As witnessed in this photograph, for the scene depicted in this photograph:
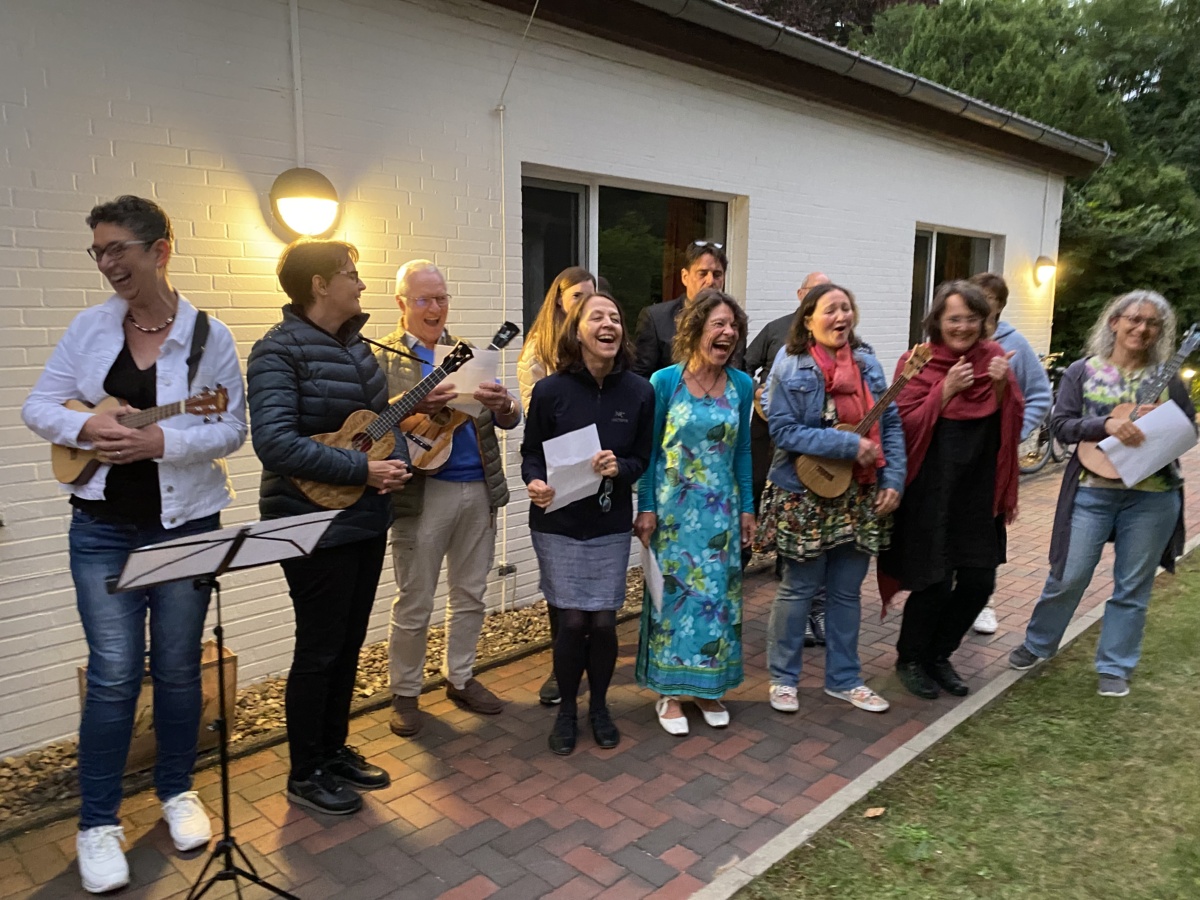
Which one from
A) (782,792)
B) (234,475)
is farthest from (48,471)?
(782,792)

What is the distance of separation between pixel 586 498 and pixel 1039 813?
2.17 m

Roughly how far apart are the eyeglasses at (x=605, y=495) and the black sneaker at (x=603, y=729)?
95 cm

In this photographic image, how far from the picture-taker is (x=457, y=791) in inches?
137

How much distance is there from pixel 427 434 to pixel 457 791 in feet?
4.89

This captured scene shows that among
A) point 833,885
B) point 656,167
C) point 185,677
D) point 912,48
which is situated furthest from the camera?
point 912,48

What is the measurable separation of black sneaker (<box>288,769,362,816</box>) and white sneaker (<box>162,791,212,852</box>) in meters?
0.33

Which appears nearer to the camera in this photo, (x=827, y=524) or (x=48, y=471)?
(x=48, y=471)

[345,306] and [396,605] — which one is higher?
[345,306]

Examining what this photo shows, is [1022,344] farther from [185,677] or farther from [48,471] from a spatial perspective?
[48,471]

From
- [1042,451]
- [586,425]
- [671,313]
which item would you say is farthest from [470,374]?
[1042,451]

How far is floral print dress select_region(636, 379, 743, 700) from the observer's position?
3.85m

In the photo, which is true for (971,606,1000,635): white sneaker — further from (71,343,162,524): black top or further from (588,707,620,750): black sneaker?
(71,343,162,524): black top

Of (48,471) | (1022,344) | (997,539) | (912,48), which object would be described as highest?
(912,48)

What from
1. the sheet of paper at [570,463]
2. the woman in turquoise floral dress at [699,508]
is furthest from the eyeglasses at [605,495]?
the woman in turquoise floral dress at [699,508]
